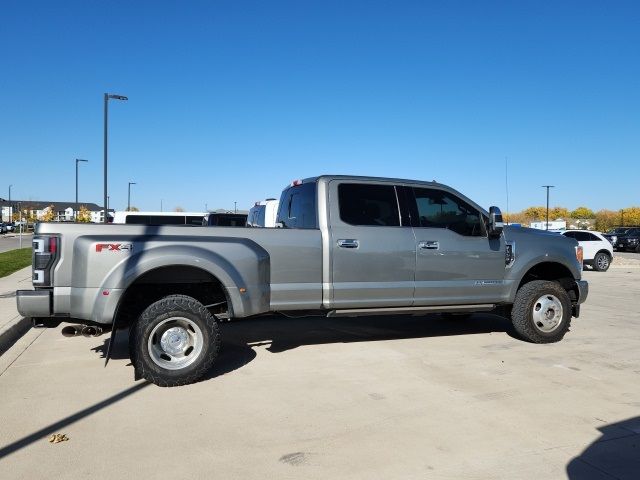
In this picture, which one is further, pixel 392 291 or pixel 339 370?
pixel 392 291

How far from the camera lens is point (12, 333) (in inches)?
281

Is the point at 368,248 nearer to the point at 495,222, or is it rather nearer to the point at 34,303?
the point at 495,222

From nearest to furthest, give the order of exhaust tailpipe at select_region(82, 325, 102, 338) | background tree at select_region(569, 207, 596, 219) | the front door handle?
exhaust tailpipe at select_region(82, 325, 102, 338) < the front door handle < background tree at select_region(569, 207, 596, 219)

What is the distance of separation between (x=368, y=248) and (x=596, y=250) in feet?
56.4

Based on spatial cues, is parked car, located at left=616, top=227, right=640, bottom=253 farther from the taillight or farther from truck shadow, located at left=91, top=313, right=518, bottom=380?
the taillight

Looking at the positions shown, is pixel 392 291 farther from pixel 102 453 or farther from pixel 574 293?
pixel 102 453

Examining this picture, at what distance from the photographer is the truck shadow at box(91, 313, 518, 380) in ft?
21.1

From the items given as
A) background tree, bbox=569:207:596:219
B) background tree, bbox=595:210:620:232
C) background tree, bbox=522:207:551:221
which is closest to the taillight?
background tree, bbox=595:210:620:232

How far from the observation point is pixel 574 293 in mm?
7164

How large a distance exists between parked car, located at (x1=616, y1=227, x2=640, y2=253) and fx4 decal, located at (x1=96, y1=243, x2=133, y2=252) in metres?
38.3

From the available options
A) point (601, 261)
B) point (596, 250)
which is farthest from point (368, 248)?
point (601, 261)

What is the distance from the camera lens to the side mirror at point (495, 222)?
6341mm

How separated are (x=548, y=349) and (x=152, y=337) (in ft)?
15.5

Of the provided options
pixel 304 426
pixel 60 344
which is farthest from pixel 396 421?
pixel 60 344
